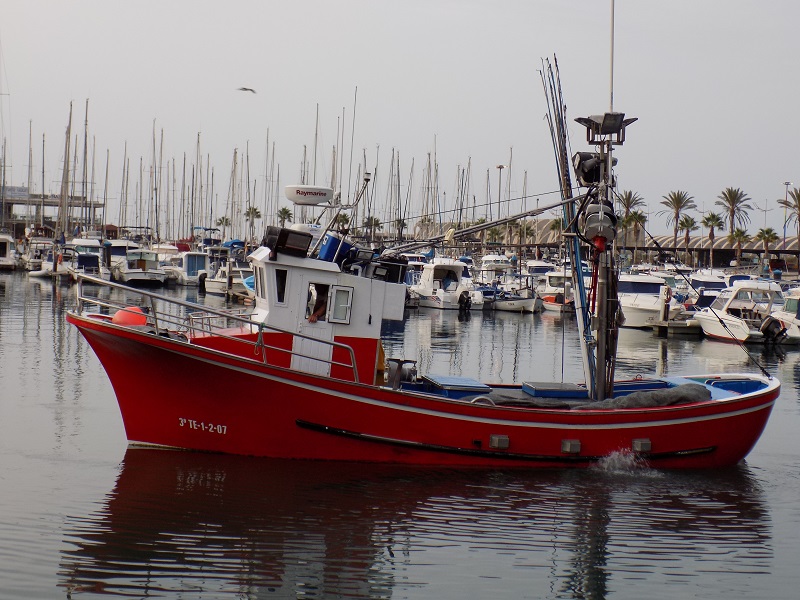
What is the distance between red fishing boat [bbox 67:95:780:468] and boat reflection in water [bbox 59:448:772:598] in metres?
0.37

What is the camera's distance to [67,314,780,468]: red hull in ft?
45.2

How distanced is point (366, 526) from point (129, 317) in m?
4.93

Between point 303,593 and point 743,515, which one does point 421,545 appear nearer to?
point 303,593

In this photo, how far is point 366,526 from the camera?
481 inches

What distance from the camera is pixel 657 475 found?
14922 mm

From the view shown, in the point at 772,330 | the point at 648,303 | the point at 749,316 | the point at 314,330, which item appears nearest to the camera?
the point at 314,330

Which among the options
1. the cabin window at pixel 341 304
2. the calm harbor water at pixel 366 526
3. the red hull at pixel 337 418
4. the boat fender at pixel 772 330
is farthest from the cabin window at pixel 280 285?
the boat fender at pixel 772 330

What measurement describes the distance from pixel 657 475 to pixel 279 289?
651cm

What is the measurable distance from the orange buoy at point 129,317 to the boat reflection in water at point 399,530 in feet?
6.71

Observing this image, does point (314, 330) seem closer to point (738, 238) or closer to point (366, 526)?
point (366, 526)

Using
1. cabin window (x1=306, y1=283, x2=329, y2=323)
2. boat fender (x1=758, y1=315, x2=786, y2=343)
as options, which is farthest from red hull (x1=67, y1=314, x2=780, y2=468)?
boat fender (x1=758, y1=315, x2=786, y2=343)

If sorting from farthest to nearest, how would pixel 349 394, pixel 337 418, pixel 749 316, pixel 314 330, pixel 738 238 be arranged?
1. pixel 738 238
2. pixel 749 316
3. pixel 314 330
4. pixel 337 418
5. pixel 349 394

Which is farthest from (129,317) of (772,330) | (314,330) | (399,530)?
(772,330)

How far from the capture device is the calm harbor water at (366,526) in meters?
10.3
